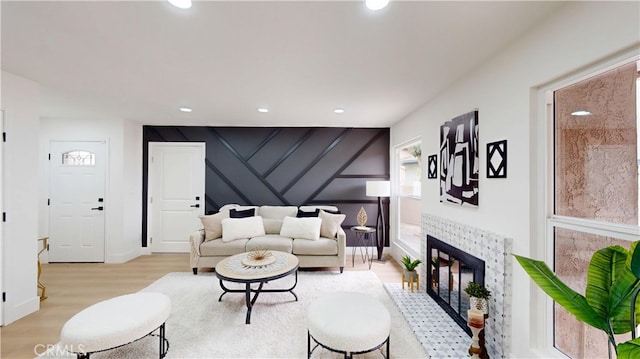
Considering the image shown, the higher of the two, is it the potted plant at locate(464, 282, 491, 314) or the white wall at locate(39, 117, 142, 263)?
the white wall at locate(39, 117, 142, 263)

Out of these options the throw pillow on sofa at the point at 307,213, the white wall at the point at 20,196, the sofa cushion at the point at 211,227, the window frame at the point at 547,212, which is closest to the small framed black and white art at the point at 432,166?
the window frame at the point at 547,212

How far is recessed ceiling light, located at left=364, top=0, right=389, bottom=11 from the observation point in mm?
1419

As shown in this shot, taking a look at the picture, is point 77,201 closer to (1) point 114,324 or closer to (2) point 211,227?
(2) point 211,227

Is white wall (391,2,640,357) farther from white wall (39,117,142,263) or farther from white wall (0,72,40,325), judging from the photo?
white wall (39,117,142,263)

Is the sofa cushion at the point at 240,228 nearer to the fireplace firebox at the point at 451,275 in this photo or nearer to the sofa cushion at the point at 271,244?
the sofa cushion at the point at 271,244

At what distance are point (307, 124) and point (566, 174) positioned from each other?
365 centimetres

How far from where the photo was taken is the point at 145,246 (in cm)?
487

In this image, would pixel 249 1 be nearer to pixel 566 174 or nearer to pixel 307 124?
pixel 566 174

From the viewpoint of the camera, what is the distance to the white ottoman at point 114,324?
5.52 ft

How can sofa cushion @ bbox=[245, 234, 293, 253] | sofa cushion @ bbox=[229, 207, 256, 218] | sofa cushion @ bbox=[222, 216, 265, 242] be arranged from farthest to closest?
sofa cushion @ bbox=[229, 207, 256, 218] → sofa cushion @ bbox=[222, 216, 265, 242] → sofa cushion @ bbox=[245, 234, 293, 253]

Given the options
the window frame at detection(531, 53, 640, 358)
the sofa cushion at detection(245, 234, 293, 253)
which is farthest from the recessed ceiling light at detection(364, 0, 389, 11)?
the sofa cushion at detection(245, 234, 293, 253)

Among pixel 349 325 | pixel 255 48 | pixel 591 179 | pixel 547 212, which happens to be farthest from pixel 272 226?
pixel 591 179

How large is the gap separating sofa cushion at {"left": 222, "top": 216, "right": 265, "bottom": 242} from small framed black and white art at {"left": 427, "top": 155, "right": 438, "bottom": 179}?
8.82 feet

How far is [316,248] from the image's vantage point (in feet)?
12.6
